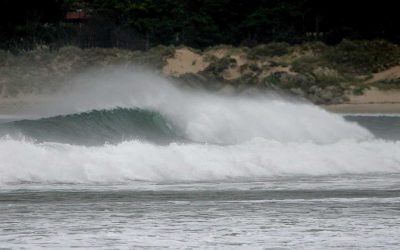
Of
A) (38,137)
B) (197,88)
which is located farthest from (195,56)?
(38,137)

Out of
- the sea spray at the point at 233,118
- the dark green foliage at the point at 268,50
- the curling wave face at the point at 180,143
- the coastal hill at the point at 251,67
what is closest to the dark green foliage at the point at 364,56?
the coastal hill at the point at 251,67

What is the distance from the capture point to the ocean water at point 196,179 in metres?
15.8

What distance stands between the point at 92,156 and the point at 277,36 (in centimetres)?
4064

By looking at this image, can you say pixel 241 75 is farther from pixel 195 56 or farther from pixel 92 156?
pixel 92 156

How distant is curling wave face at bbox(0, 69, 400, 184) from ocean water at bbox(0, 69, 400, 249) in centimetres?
4

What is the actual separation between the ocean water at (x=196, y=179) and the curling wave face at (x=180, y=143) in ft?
0.14

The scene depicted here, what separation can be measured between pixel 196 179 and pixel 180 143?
5.81 m

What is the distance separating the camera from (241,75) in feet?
178

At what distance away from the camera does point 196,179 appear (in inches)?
947

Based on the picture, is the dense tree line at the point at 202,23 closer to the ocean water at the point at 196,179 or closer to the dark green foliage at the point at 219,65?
the dark green foliage at the point at 219,65

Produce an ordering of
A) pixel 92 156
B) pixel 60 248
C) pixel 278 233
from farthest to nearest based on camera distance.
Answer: pixel 92 156, pixel 278 233, pixel 60 248

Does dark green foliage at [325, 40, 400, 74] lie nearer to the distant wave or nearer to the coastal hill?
the coastal hill

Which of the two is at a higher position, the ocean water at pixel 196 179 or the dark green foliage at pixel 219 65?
the dark green foliage at pixel 219 65

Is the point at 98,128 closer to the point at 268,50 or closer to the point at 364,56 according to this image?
the point at 364,56
